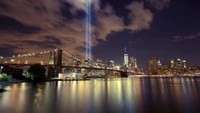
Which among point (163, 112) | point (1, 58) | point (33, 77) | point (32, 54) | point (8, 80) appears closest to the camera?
point (163, 112)

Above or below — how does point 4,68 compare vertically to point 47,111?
above

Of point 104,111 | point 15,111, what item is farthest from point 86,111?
point 15,111

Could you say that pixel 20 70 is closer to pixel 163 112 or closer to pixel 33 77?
pixel 33 77

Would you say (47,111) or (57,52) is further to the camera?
(57,52)

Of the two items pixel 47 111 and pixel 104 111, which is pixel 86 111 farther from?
pixel 47 111

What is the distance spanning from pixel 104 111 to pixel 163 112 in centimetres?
495

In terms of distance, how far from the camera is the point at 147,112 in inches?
561

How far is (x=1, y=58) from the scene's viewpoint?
80.2 metres

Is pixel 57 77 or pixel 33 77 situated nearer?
pixel 33 77

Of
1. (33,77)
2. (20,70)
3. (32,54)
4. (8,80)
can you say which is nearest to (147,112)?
(8,80)

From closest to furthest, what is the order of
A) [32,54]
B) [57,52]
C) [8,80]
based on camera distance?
[8,80]
[57,52]
[32,54]

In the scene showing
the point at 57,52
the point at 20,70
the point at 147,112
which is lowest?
the point at 147,112

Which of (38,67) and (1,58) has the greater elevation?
(1,58)

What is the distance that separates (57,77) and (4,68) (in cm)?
2414
